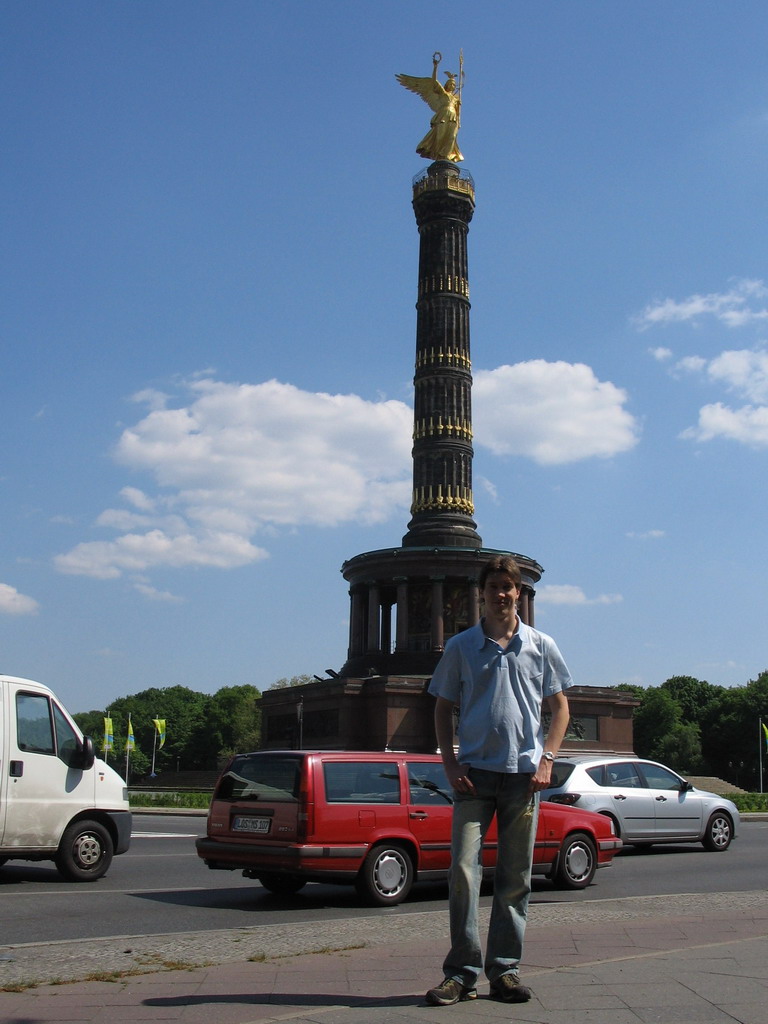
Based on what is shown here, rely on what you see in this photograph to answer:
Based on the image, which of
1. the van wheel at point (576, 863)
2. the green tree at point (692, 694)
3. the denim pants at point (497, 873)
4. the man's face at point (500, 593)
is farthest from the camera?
the green tree at point (692, 694)

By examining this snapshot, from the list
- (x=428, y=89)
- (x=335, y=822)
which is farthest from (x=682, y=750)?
(x=335, y=822)

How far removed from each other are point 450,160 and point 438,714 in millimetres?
58536

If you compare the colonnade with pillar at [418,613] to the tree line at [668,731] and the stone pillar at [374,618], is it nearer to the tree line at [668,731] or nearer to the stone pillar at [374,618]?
the stone pillar at [374,618]

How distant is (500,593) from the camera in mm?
6312

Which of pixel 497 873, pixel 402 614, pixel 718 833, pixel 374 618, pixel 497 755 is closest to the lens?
pixel 497 755

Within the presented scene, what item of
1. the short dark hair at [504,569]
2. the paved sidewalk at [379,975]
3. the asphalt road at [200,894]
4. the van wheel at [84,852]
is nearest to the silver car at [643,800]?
the asphalt road at [200,894]

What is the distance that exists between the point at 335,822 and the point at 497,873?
512 centimetres

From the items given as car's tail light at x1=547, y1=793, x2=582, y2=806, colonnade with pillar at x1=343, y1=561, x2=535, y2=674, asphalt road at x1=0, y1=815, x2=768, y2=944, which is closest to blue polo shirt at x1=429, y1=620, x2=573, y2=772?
asphalt road at x1=0, y1=815, x2=768, y2=944

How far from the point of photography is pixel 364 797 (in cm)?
1152

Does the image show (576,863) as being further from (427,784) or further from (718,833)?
(718,833)

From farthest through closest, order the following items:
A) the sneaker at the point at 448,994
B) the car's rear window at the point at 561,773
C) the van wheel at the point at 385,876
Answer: the car's rear window at the point at 561,773, the van wheel at the point at 385,876, the sneaker at the point at 448,994

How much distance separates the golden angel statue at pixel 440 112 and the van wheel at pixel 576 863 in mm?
53344

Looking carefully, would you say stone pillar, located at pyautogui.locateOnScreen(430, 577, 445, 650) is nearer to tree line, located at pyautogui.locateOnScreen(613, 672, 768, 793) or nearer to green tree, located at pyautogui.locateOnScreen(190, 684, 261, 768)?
tree line, located at pyautogui.locateOnScreen(613, 672, 768, 793)

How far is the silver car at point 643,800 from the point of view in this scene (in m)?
16.5
